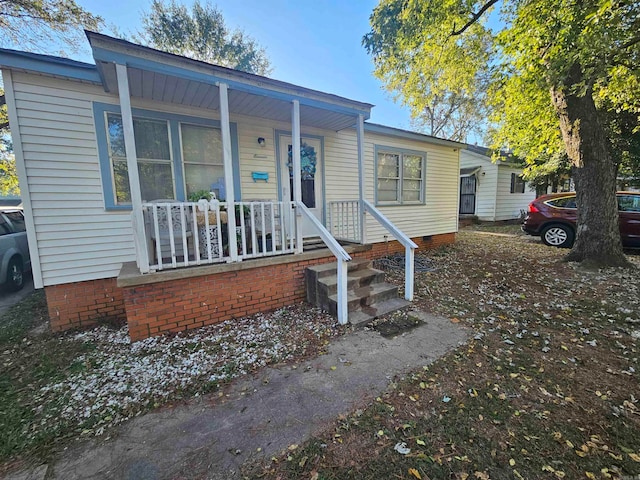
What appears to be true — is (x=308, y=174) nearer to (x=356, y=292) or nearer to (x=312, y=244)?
(x=312, y=244)

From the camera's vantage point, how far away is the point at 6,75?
340 centimetres

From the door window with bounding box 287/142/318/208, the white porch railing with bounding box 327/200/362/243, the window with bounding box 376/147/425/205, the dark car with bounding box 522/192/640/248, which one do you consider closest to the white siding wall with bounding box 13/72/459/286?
the door window with bounding box 287/142/318/208

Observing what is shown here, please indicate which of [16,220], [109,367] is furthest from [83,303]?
[16,220]

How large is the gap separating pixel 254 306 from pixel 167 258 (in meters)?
1.46

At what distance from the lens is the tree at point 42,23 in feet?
23.5

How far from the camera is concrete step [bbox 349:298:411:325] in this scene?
11.9 feet

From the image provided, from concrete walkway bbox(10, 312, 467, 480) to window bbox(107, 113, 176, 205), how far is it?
3.31m

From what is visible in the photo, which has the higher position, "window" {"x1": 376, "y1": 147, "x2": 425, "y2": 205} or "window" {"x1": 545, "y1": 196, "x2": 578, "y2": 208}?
"window" {"x1": 376, "y1": 147, "x2": 425, "y2": 205}

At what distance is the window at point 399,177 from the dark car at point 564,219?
3.83 meters

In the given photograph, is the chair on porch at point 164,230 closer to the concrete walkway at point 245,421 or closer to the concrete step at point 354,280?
the concrete step at point 354,280

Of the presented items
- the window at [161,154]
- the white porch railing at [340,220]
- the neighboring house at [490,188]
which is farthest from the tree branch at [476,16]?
the neighboring house at [490,188]

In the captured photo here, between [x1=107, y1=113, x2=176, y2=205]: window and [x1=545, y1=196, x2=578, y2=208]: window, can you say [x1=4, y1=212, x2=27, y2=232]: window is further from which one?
[x1=545, y1=196, x2=578, y2=208]: window

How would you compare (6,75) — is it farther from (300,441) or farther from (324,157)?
(300,441)

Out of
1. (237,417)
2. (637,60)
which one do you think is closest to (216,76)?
(237,417)
